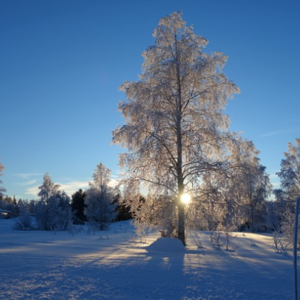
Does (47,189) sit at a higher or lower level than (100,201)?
higher

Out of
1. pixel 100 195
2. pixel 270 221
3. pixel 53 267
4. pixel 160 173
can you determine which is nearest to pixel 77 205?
pixel 100 195

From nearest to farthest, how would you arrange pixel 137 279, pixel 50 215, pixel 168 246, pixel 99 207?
pixel 137 279 < pixel 168 246 < pixel 99 207 < pixel 50 215

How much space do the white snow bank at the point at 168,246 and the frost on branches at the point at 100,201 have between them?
1216 inches

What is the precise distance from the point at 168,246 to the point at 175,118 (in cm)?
621

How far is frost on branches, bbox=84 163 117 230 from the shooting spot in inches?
1716

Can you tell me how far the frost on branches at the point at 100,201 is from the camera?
143 feet

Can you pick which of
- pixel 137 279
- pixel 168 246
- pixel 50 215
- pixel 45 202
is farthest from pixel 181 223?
pixel 45 202

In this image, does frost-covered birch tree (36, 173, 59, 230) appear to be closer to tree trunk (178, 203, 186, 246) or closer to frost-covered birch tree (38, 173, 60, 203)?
frost-covered birch tree (38, 173, 60, 203)

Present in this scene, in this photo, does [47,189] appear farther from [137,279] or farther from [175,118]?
[137,279]

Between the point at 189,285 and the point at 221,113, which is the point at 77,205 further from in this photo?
the point at 189,285

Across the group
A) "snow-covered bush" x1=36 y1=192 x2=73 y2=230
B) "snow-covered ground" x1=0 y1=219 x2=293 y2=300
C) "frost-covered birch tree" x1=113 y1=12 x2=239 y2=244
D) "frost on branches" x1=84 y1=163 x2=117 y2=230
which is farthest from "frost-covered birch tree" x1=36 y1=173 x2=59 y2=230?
"snow-covered ground" x1=0 y1=219 x2=293 y2=300

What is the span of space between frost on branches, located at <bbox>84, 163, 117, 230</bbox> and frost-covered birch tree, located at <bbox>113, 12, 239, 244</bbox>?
2996cm

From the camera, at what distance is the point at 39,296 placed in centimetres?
582

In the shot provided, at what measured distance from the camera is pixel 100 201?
44094mm
